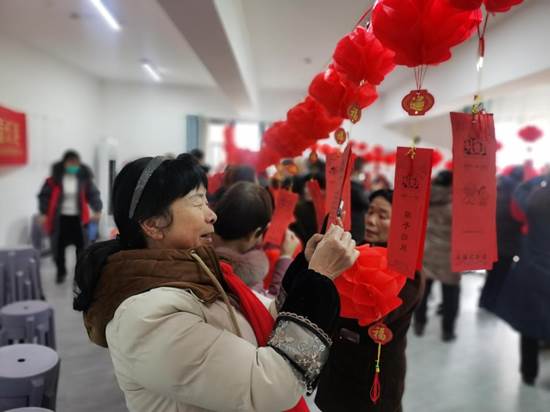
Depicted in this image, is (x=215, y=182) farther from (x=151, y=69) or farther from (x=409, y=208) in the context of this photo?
(x=151, y=69)

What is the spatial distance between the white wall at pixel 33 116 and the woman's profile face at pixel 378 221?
3.75 m

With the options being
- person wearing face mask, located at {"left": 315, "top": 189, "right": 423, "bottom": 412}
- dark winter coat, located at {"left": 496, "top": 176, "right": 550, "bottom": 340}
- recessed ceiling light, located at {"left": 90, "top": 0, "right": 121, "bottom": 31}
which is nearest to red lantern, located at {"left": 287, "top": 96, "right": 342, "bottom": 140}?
person wearing face mask, located at {"left": 315, "top": 189, "right": 423, "bottom": 412}

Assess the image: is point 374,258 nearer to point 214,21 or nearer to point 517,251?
point 214,21

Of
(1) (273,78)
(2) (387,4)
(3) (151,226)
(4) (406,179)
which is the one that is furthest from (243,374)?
(1) (273,78)

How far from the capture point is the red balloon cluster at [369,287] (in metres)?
0.99

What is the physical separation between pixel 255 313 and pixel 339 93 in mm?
733

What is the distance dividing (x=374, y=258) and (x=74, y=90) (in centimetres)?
637

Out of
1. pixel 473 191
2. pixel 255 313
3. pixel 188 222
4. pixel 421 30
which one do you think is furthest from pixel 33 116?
pixel 473 191

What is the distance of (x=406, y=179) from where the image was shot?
80cm

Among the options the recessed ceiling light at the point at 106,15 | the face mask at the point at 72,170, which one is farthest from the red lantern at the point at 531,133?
the face mask at the point at 72,170

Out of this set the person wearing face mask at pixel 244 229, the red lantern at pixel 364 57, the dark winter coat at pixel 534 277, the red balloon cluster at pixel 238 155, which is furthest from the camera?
the red balloon cluster at pixel 238 155

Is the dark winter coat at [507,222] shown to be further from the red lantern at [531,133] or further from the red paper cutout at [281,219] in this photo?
the red paper cutout at [281,219]

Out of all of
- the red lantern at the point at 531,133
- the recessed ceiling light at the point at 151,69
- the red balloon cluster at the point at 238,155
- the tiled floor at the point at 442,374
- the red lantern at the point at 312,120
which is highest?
the recessed ceiling light at the point at 151,69

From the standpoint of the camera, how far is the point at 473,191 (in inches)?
29.4
